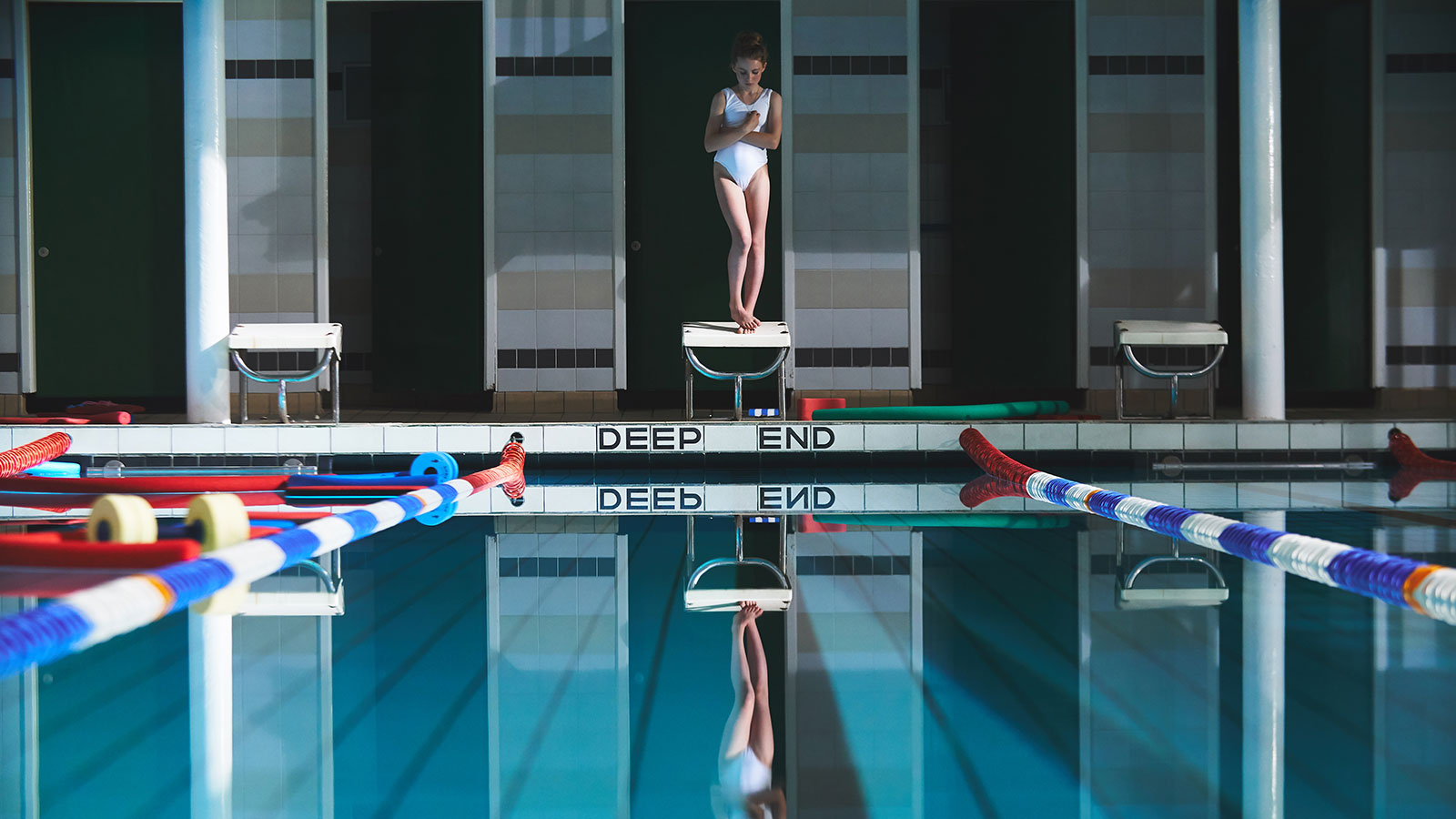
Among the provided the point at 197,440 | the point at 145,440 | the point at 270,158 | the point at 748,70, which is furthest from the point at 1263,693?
the point at 270,158

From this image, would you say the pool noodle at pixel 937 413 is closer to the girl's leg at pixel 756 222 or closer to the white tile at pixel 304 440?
the girl's leg at pixel 756 222

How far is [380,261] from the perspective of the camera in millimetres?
7984

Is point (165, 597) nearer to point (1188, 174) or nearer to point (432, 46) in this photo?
point (432, 46)

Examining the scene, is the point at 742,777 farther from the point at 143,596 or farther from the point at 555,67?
the point at 555,67

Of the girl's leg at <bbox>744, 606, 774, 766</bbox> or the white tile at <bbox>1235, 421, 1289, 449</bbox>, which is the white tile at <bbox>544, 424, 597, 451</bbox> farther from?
the girl's leg at <bbox>744, 606, 774, 766</bbox>

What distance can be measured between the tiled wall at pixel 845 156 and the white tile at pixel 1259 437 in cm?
254

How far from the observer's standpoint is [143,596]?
1.67 metres

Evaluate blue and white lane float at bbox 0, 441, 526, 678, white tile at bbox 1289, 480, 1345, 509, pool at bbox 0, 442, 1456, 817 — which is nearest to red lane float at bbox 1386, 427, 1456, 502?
white tile at bbox 1289, 480, 1345, 509

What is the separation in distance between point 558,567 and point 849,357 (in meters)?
5.16

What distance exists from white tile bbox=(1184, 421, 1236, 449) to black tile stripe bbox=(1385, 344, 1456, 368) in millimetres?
2824

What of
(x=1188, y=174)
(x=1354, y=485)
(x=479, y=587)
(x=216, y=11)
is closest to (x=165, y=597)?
(x=479, y=587)

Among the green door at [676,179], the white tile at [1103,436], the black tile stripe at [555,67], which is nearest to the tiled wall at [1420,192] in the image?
the white tile at [1103,436]

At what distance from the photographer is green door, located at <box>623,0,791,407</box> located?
761 centimetres

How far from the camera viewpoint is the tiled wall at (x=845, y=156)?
757 centimetres
